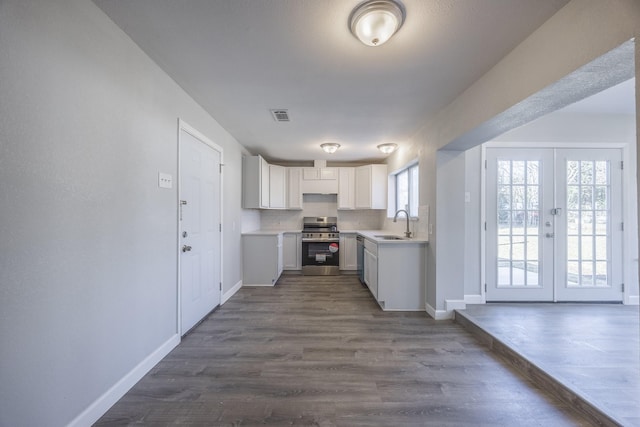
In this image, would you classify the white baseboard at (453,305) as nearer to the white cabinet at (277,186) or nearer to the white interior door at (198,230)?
the white interior door at (198,230)

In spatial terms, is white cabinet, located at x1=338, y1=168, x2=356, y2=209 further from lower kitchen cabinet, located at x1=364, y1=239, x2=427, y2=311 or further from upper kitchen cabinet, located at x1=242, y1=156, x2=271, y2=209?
lower kitchen cabinet, located at x1=364, y1=239, x2=427, y2=311

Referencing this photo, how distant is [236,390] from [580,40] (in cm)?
289

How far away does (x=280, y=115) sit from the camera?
9.72ft

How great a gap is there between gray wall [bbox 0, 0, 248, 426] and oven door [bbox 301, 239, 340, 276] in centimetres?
A: 322

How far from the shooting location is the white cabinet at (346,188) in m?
5.48

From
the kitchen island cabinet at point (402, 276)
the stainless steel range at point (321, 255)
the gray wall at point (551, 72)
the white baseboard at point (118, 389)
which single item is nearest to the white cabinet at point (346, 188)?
the stainless steel range at point (321, 255)

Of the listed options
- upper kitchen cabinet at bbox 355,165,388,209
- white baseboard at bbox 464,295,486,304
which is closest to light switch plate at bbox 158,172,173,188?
white baseboard at bbox 464,295,486,304

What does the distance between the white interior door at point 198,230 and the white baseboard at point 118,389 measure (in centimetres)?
36

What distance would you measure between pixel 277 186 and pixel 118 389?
397cm

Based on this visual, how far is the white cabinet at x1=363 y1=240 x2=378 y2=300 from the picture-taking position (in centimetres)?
346

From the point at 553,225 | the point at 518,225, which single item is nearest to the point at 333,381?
the point at 518,225

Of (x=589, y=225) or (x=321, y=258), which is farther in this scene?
(x=321, y=258)

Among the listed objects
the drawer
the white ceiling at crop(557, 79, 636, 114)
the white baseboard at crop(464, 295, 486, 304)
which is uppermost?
the white ceiling at crop(557, 79, 636, 114)

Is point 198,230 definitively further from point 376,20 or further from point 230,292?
point 376,20
